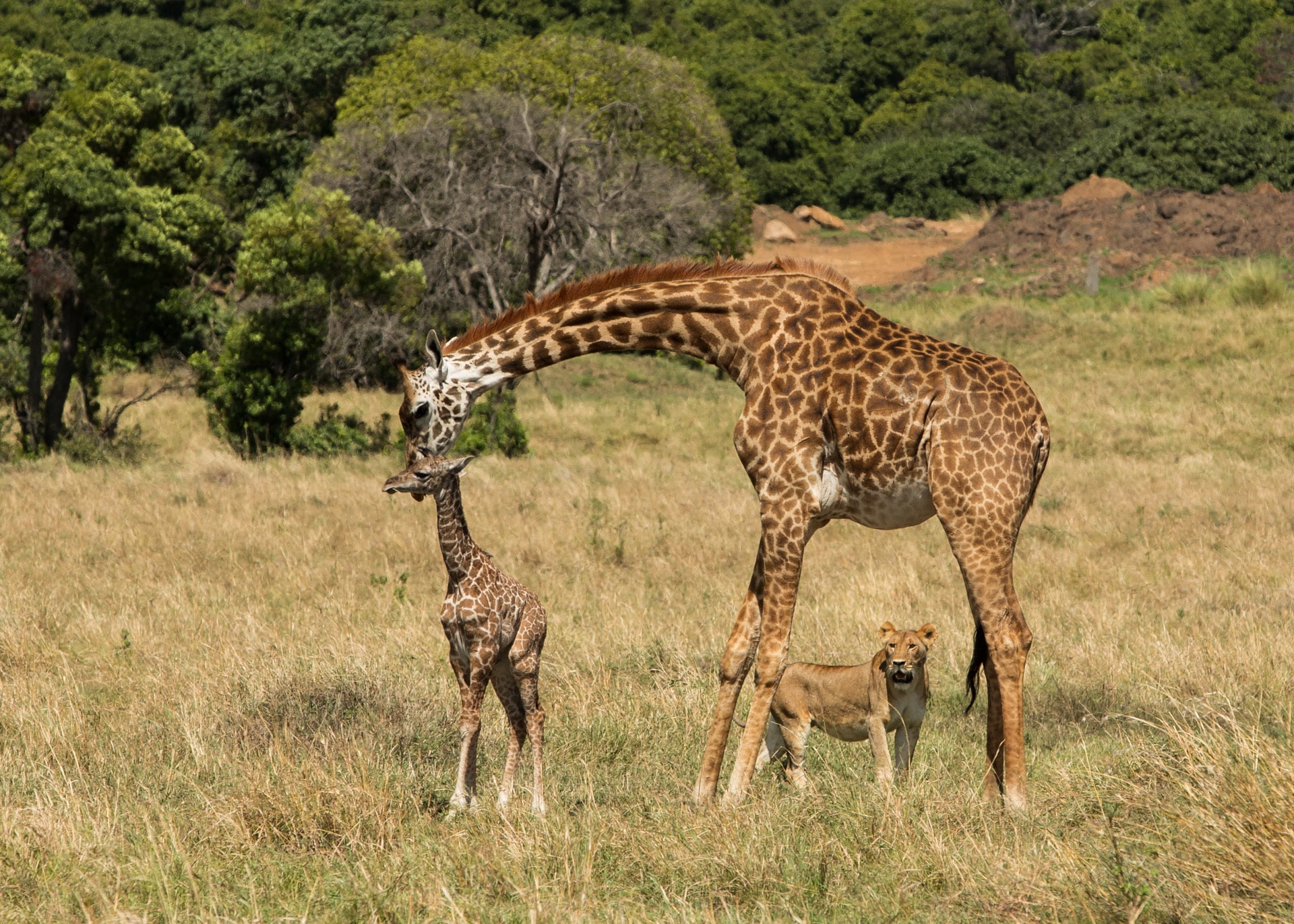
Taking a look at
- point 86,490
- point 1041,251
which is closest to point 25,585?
point 86,490

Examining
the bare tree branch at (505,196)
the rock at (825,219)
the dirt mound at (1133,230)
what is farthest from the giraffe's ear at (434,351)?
the rock at (825,219)

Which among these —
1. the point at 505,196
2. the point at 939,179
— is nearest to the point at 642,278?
the point at 505,196

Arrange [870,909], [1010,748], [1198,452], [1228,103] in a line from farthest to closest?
[1228,103]
[1198,452]
[1010,748]
[870,909]

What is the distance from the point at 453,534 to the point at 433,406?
62 cm

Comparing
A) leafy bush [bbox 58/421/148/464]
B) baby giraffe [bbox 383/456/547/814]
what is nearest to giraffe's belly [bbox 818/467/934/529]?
baby giraffe [bbox 383/456/547/814]

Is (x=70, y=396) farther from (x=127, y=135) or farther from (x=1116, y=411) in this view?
(x=1116, y=411)

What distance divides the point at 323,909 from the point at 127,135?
18.2 metres

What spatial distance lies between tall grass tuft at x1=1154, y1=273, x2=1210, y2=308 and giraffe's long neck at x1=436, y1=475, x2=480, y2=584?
2680cm

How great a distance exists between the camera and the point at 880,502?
6848mm

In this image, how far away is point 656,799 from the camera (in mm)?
6656

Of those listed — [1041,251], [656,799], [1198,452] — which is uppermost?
[656,799]

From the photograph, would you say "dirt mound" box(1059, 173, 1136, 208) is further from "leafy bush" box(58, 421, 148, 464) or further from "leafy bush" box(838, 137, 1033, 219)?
"leafy bush" box(58, 421, 148, 464)

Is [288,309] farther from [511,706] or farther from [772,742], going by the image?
[511,706]

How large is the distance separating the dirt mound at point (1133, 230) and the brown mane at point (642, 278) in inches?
1278
